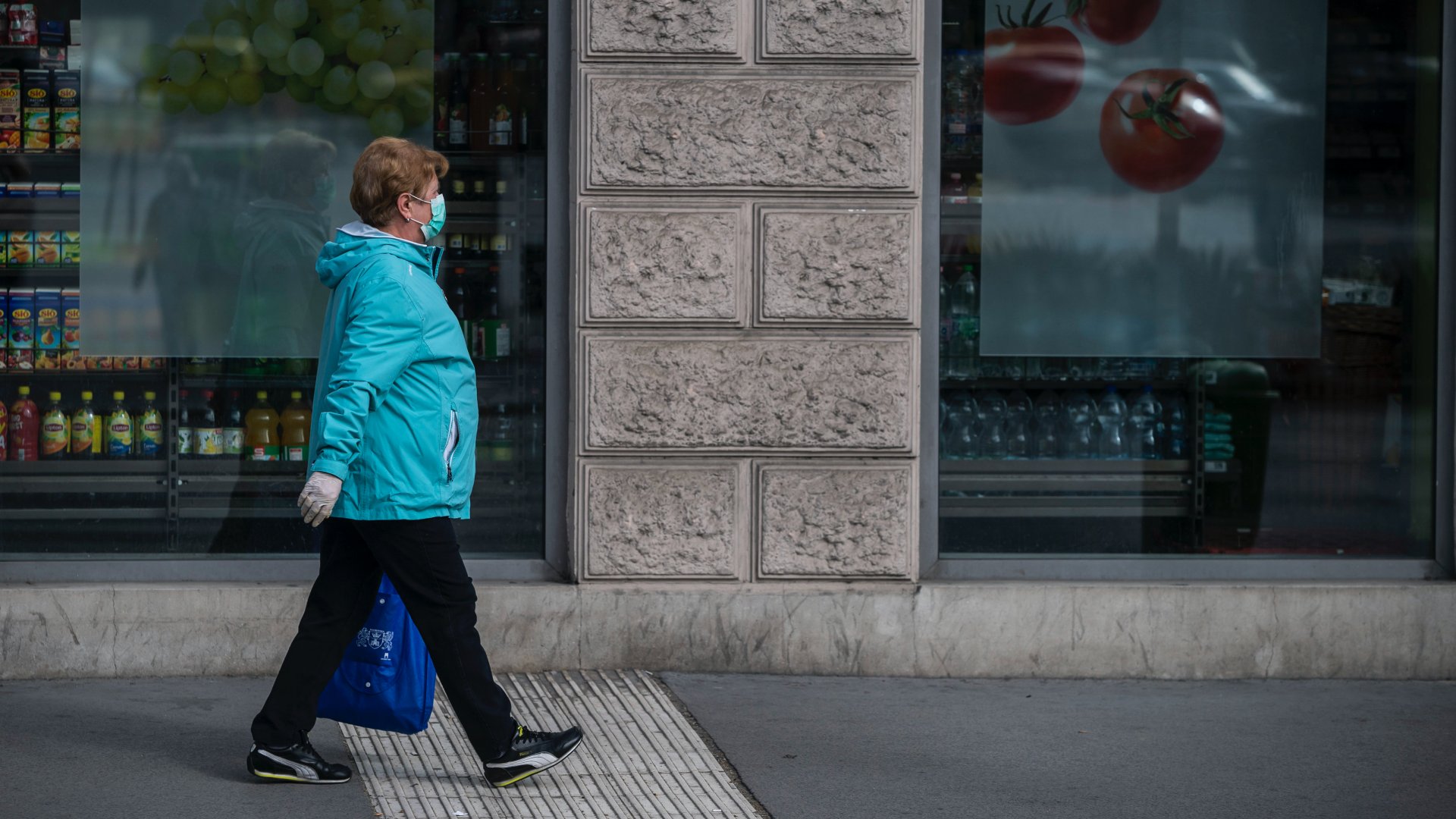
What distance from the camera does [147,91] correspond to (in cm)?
591

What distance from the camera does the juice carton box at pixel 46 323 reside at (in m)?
6.00

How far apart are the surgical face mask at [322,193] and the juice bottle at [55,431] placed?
50.6 inches

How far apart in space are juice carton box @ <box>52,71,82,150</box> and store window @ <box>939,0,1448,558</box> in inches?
140

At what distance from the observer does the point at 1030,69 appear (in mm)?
6180

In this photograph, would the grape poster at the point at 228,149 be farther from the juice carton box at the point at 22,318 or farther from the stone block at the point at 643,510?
the stone block at the point at 643,510

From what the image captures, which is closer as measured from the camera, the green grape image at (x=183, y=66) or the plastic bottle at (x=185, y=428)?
the green grape image at (x=183, y=66)

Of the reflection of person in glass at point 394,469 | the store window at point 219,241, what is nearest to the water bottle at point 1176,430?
the store window at point 219,241

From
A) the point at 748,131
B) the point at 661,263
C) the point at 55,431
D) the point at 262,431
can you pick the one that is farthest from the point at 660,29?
the point at 55,431

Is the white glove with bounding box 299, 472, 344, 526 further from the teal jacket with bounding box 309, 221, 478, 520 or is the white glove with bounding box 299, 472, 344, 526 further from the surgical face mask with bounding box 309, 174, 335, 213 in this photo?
the surgical face mask with bounding box 309, 174, 335, 213

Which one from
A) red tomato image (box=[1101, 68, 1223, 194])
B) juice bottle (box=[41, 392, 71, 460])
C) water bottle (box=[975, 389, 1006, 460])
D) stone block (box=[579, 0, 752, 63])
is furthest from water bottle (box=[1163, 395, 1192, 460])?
juice bottle (box=[41, 392, 71, 460])

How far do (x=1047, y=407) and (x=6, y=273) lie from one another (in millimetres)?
4275

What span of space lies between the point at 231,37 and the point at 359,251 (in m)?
2.27

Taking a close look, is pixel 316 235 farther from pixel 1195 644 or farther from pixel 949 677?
pixel 1195 644

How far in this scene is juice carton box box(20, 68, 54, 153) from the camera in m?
5.93
